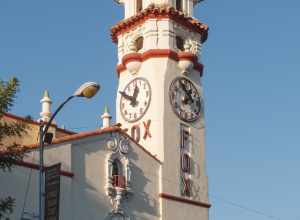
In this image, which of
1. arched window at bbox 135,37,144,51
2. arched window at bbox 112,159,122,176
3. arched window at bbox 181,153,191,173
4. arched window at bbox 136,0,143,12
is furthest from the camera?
arched window at bbox 136,0,143,12

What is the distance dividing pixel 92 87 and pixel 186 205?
63.7 feet

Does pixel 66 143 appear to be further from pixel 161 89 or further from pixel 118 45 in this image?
pixel 118 45

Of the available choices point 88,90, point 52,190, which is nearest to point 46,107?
point 52,190

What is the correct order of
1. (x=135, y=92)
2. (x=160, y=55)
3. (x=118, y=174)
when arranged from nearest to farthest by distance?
(x=118, y=174)
(x=160, y=55)
(x=135, y=92)

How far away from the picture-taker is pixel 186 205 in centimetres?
4125

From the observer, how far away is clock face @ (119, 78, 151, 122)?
4259 centimetres

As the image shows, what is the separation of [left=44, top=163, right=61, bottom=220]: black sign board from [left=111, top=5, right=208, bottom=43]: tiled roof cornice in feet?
59.4

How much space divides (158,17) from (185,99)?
4.73 meters

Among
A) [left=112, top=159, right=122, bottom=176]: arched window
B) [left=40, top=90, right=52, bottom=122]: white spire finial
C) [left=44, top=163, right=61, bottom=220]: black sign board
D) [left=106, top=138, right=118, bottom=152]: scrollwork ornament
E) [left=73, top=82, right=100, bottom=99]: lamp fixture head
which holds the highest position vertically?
[left=40, top=90, right=52, bottom=122]: white spire finial

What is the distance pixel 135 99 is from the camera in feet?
141

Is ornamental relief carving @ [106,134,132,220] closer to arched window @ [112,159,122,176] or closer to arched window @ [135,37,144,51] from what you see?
arched window @ [112,159,122,176]

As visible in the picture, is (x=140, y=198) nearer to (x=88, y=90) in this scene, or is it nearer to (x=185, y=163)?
(x=185, y=163)

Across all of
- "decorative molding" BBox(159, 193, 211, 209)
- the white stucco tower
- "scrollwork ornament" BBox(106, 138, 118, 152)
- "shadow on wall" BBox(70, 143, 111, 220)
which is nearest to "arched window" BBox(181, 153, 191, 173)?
the white stucco tower

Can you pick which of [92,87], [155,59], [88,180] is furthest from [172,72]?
[92,87]
